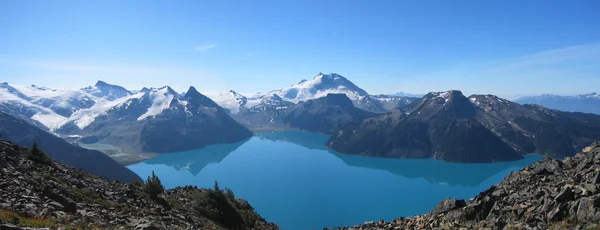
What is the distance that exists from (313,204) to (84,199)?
4616 inches

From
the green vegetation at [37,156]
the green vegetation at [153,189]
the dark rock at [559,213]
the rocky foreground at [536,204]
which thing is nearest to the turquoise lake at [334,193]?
the green vegetation at [153,189]

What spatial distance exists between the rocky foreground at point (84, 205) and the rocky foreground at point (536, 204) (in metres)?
12.2

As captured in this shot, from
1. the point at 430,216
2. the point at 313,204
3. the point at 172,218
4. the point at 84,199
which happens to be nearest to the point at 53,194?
the point at 84,199

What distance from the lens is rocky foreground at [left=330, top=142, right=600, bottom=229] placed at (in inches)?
613

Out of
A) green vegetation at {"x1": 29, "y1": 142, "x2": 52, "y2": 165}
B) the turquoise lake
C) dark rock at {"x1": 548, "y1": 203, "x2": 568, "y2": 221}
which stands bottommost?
the turquoise lake

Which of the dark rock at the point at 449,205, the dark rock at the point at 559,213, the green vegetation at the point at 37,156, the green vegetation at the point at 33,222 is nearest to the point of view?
the green vegetation at the point at 33,222

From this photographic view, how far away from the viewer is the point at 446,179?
646ft

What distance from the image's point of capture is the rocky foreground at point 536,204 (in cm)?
1558

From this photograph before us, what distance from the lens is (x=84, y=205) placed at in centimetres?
1912

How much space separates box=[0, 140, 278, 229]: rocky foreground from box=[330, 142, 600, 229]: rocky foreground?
12210 mm

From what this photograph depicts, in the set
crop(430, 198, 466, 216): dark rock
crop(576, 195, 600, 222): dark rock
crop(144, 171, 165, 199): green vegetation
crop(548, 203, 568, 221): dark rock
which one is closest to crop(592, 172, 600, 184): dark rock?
crop(576, 195, 600, 222): dark rock

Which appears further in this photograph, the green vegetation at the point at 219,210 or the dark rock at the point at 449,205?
the green vegetation at the point at 219,210

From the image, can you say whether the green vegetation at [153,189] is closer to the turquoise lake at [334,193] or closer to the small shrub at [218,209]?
the small shrub at [218,209]

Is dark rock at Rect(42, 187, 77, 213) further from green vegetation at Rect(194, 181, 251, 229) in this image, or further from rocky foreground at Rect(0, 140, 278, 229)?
green vegetation at Rect(194, 181, 251, 229)
